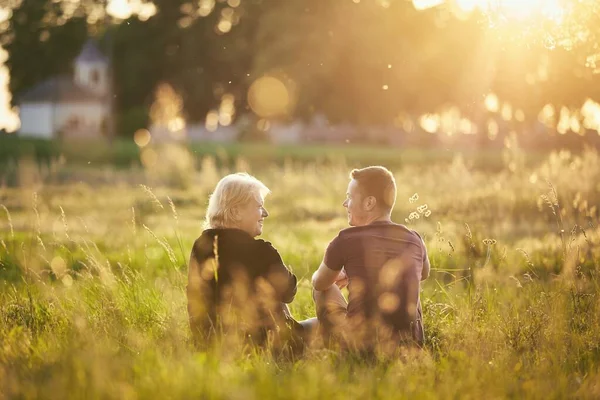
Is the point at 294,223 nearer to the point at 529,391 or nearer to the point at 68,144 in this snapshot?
the point at 529,391

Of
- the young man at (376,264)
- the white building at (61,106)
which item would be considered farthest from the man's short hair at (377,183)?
the white building at (61,106)

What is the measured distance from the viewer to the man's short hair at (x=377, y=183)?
14.1ft

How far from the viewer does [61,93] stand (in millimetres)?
72375

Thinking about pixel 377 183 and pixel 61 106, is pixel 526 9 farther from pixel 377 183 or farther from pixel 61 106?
pixel 61 106

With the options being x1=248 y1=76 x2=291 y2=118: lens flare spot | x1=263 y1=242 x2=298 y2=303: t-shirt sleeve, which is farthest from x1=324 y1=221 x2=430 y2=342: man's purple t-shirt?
x1=248 y1=76 x2=291 y2=118: lens flare spot

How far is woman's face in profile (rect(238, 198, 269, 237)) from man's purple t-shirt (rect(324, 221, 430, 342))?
434 mm

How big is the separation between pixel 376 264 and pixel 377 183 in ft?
1.45

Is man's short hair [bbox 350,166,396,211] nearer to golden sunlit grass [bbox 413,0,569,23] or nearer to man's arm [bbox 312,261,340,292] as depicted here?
man's arm [bbox 312,261,340,292]

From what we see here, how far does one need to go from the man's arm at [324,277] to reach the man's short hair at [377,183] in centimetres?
46

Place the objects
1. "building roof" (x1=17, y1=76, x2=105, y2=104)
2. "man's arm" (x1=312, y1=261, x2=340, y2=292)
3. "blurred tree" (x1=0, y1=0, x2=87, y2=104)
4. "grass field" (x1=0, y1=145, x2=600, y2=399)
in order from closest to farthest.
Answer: "grass field" (x1=0, y1=145, x2=600, y2=399) → "man's arm" (x1=312, y1=261, x2=340, y2=292) → "blurred tree" (x1=0, y1=0, x2=87, y2=104) → "building roof" (x1=17, y1=76, x2=105, y2=104)

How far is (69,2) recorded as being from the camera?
31953 millimetres

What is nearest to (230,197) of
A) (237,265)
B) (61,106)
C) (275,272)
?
(237,265)

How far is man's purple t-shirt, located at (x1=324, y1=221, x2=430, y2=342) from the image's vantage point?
4297 mm

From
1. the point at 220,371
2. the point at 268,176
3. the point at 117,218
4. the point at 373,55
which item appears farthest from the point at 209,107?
the point at 220,371
